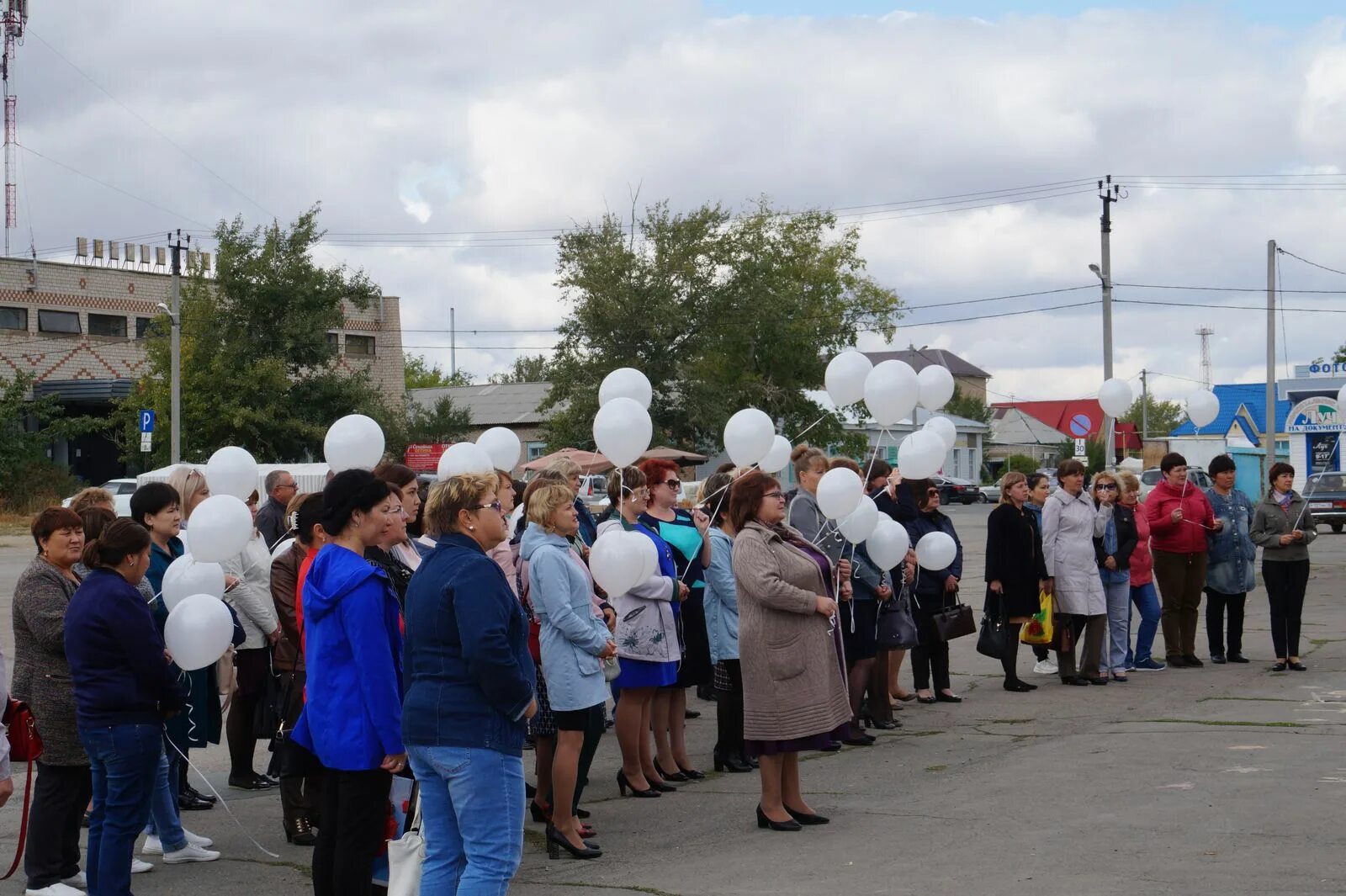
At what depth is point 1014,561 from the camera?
11227 mm

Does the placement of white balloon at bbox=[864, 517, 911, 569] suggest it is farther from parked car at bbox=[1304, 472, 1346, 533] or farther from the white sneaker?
parked car at bbox=[1304, 472, 1346, 533]

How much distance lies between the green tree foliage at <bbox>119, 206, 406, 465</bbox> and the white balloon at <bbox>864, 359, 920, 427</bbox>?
100 ft

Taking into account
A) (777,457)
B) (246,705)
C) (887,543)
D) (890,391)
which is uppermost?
(890,391)

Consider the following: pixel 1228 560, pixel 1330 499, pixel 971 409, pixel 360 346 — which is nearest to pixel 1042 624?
pixel 1228 560

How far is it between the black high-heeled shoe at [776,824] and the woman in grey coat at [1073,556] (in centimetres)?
532

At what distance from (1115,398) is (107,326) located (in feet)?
144

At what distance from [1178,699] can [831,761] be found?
356 centimetres

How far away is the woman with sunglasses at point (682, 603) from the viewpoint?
8.26 m

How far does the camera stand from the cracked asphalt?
583cm

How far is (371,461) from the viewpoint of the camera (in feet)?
25.9

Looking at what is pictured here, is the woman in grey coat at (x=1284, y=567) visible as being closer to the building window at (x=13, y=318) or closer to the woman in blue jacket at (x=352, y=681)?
the woman in blue jacket at (x=352, y=681)

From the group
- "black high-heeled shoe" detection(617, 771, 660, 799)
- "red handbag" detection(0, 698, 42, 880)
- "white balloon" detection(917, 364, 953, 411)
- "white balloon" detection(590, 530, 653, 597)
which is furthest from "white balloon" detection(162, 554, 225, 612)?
"white balloon" detection(917, 364, 953, 411)

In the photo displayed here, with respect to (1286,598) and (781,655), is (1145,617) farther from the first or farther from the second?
(781,655)

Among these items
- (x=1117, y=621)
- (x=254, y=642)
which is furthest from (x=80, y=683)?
(x=1117, y=621)
